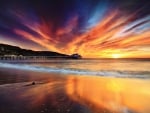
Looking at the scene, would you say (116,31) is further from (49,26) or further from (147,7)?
(49,26)

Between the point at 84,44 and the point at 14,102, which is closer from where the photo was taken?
the point at 14,102

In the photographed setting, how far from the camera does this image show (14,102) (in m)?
2.53

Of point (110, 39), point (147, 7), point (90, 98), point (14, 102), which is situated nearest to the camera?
point (14, 102)

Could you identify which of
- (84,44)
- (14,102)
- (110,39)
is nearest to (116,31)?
(110,39)

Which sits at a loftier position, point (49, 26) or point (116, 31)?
point (49, 26)

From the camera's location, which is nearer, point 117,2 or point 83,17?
point 117,2

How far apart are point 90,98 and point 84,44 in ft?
26.6

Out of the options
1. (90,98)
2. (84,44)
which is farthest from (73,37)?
(90,98)

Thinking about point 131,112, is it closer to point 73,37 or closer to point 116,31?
point 116,31

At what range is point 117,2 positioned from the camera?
7.89m

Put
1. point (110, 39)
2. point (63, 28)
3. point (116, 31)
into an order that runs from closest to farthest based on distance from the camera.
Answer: point (116, 31)
point (110, 39)
point (63, 28)

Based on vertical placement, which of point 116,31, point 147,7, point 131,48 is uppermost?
point 147,7

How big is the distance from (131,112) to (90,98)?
2.47ft

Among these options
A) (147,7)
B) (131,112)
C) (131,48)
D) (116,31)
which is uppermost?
(147,7)
